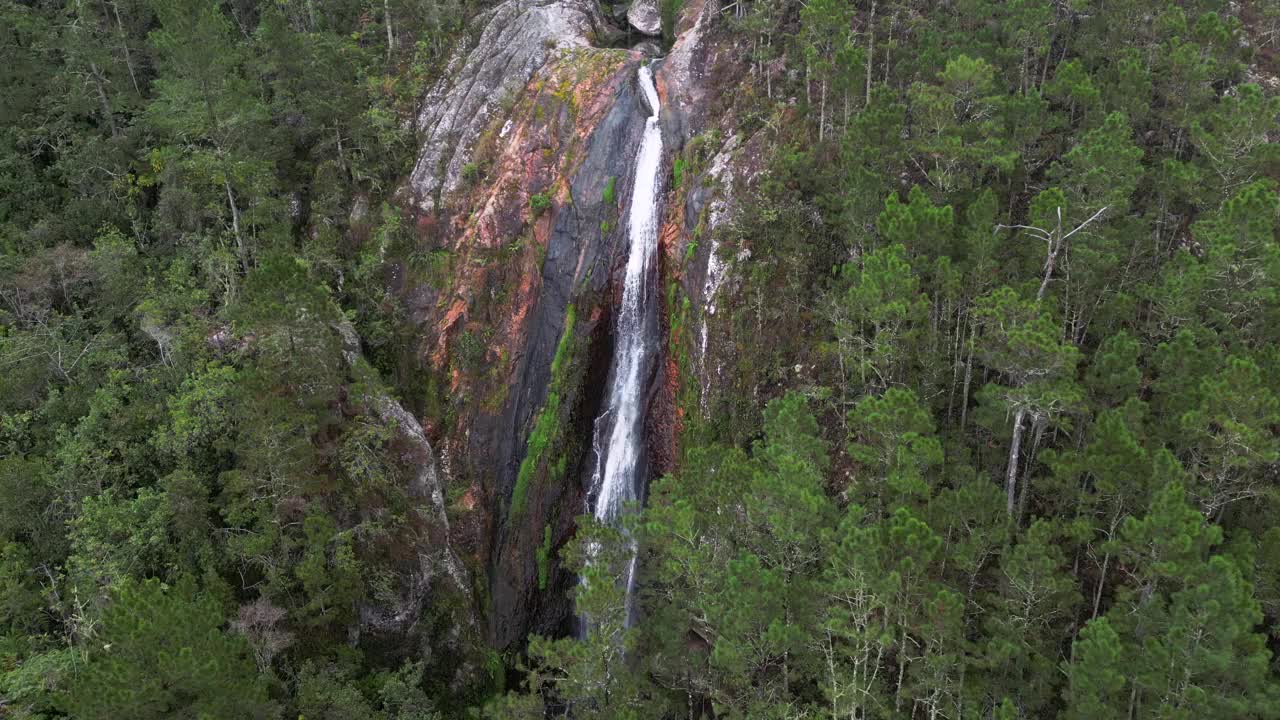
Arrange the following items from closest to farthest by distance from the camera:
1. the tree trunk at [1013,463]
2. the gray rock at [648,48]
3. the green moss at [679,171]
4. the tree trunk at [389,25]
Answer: the tree trunk at [1013,463], the green moss at [679,171], the tree trunk at [389,25], the gray rock at [648,48]

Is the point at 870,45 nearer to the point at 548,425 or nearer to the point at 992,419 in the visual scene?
the point at 992,419

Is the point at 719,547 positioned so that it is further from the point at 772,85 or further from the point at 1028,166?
the point at 772,85

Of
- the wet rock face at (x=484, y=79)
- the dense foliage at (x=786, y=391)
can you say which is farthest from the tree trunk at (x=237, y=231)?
the wet rock face at (x=484, y=79)

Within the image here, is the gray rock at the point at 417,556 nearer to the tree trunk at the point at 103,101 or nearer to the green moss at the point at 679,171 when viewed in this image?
the green moss at the point at 679,171

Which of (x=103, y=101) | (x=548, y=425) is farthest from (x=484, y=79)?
(x=548, y=425)

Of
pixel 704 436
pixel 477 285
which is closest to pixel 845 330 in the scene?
pixel 704 436

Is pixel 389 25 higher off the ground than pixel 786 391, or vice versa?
pixel 389 25

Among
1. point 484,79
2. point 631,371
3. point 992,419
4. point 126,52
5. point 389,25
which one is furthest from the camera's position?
point 389,25
